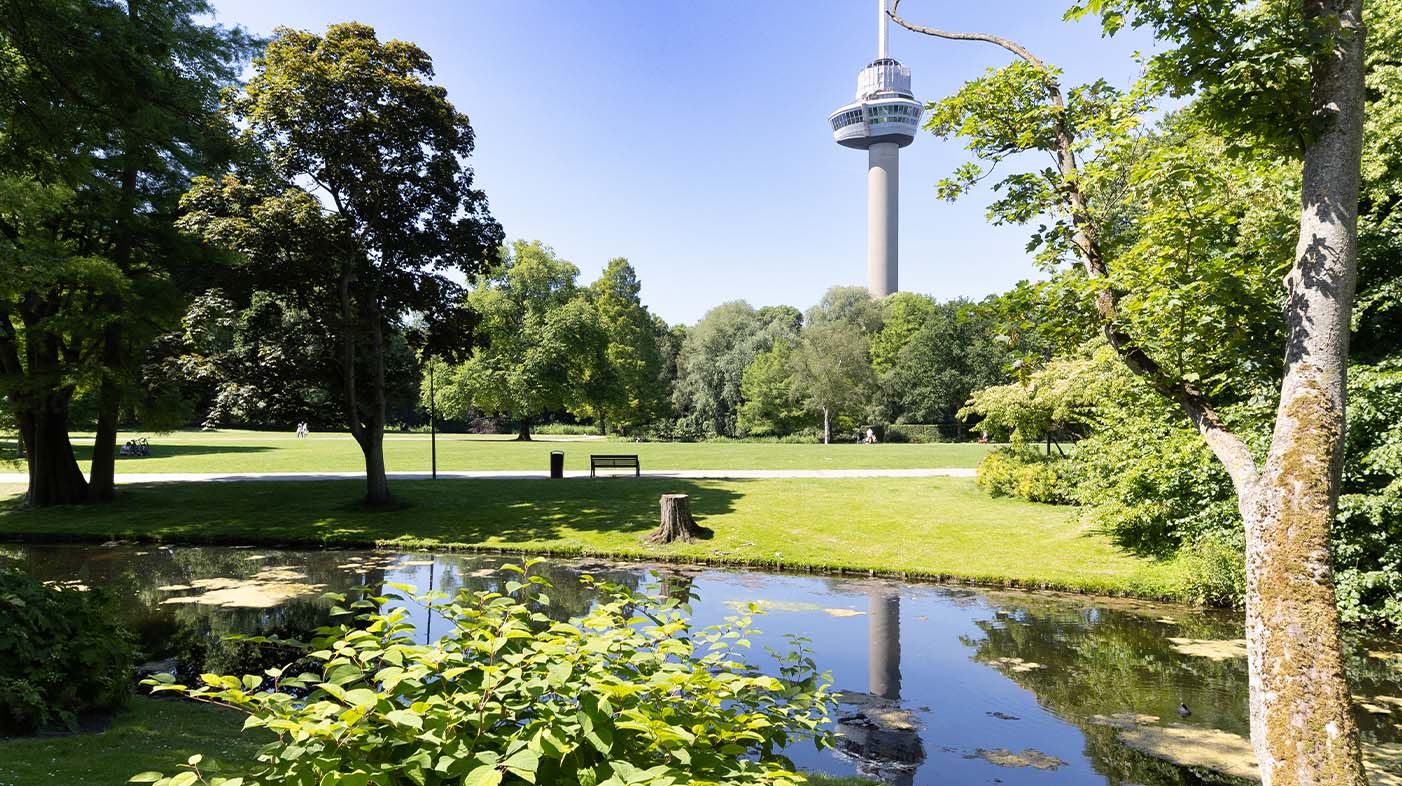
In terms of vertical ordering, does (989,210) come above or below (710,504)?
above

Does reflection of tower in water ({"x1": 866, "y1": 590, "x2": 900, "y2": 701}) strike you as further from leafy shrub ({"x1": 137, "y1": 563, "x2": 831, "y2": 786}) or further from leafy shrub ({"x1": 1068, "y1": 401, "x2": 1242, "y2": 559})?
leafy shrub ({"x1": 137, "y1": 563, "x2": 831, "y2": 786})

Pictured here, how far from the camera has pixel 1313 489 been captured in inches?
169

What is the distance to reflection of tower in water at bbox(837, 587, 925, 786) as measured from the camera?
6555 millimetres

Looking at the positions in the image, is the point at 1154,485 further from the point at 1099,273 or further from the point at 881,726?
the point at 1099,273

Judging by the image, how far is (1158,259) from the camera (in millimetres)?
5578

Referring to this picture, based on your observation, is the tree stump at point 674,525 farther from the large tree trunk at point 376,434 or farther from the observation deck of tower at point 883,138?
the observation deck of tower at point 883,138

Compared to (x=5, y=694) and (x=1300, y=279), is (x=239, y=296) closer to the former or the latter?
(x=5, y=694)

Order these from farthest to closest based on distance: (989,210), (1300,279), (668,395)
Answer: (668,395)
(989,210)
(1300,279)

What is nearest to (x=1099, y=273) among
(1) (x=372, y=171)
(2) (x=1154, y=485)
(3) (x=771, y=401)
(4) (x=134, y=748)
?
(4) (x=134, y=748)

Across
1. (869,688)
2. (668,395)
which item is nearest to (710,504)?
(869,688)

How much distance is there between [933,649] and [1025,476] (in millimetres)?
11988

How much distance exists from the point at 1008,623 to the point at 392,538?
12576mm

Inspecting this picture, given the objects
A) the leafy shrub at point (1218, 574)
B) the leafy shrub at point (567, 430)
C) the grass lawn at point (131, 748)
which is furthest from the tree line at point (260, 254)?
the leafy shrub at point (567, 430)

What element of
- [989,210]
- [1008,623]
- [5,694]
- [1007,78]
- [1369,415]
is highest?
[1007,78]
